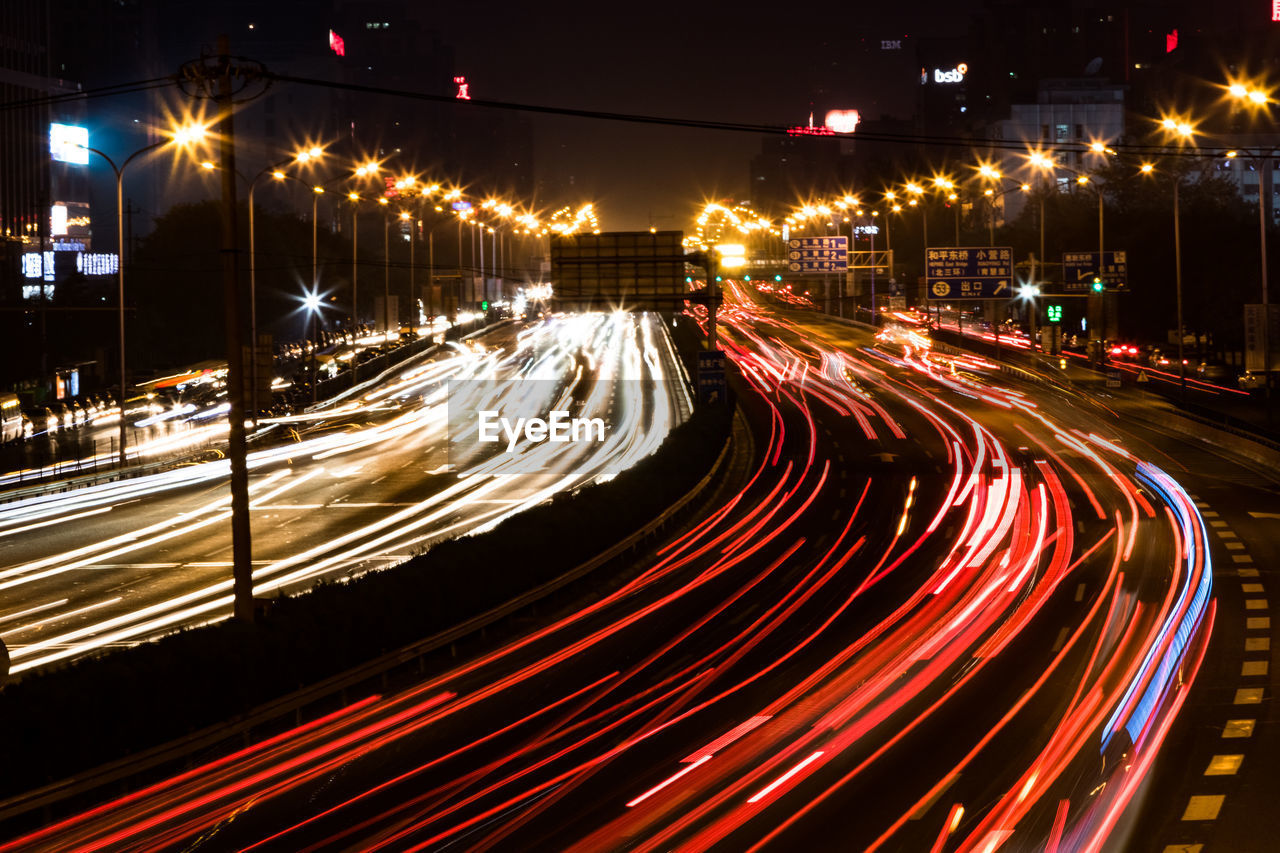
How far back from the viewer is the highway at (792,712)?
13039 mm

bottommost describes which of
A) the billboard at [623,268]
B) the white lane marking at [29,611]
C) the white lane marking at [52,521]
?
the white lane marking at [29,611]

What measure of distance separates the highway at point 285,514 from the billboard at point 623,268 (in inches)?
213

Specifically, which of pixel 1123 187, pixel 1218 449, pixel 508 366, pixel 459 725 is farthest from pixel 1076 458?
pixel 1123 187

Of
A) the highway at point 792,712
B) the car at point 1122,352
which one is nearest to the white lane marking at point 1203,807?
the highway at point 792,712

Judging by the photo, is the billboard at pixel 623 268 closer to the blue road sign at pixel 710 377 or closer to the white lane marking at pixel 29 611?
the blue road sign at pixel 710 377

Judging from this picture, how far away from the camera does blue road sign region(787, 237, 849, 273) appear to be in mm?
69438

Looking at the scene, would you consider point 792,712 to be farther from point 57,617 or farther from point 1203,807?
point 57,617

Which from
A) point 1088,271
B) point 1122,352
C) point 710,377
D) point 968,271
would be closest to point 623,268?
point 710,377

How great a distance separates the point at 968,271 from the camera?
225 feet

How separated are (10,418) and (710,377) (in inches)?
1272

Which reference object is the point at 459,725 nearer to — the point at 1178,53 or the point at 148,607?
the point at 148,607

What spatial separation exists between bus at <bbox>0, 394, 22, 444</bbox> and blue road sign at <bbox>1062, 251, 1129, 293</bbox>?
48641mm

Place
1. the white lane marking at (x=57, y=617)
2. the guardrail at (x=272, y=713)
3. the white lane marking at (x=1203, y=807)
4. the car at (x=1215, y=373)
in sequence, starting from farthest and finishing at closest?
the car at (x=1215, y=373), the white lane marking at (x=57, y=617), the guardrail at (x=272, y=713), the white lane marking at (x=1203, y=807)

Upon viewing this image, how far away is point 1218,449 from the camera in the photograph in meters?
47.4
